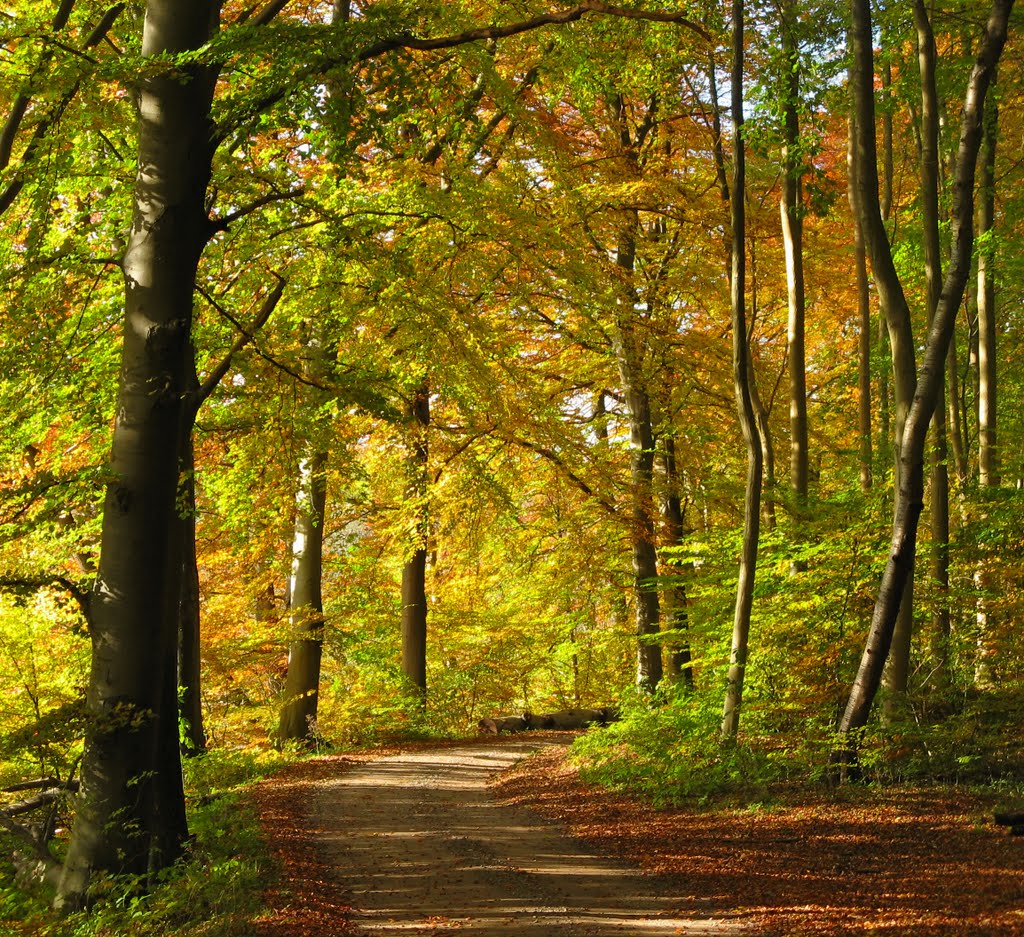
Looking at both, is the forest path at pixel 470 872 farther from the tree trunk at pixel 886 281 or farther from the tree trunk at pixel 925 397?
the tree trunk at pixel 886 281

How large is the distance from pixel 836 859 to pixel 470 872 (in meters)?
2.67

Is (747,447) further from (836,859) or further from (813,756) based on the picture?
(836,859)

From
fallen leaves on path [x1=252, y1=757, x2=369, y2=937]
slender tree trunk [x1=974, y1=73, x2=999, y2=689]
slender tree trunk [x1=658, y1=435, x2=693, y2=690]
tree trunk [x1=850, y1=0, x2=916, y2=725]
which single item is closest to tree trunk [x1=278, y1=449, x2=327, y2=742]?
fallen leaves on path [x1=252, y1=757, x2=369, y2=937]

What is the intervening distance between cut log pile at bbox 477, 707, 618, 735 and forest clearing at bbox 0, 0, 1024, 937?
0.09 meters

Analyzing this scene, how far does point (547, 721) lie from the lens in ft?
60.6

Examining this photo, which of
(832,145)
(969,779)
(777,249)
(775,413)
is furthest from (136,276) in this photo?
(832,145)

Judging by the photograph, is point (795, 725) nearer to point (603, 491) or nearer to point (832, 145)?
point (603, 491)

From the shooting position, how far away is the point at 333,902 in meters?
6.19

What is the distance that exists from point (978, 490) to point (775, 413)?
22.2 ft

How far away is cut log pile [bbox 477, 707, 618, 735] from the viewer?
59.0 feet

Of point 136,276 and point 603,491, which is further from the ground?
point 136,276

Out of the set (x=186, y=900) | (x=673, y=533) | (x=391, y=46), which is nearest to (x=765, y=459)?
(x=673, y=533)

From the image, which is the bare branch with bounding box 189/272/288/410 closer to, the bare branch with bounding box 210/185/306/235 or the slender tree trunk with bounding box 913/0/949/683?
the bare branch with bounding box 210/185/306/235

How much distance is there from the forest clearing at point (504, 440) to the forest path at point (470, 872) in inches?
5.6
